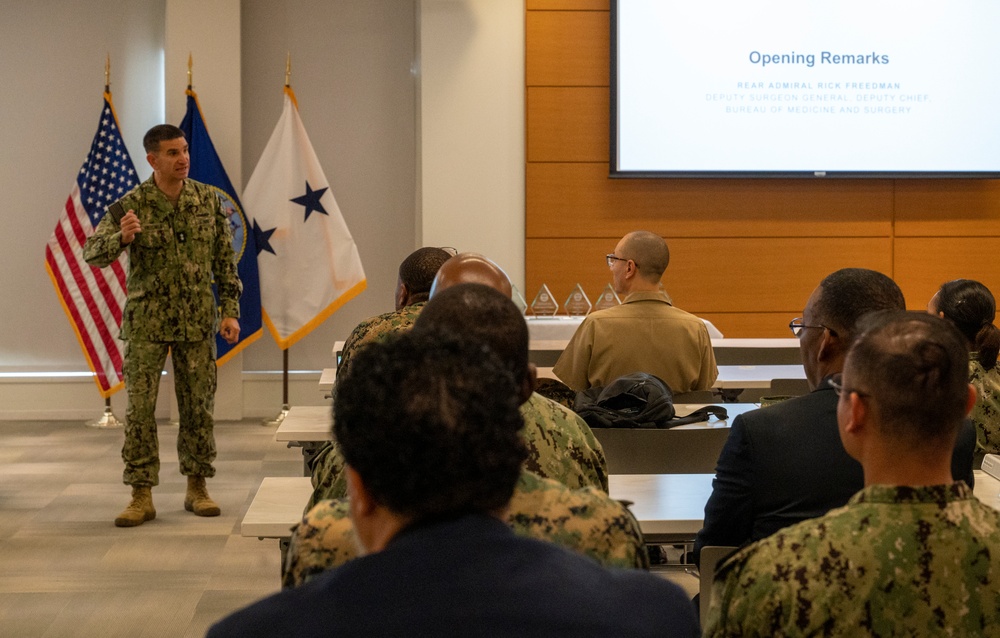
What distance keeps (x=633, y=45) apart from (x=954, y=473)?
5.51m

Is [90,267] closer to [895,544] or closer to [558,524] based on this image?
[558,524]

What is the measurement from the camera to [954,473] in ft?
6.73

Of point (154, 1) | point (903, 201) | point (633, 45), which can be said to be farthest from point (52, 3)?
point (903, 201)

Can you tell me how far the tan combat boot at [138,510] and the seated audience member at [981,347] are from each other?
11.1 ft

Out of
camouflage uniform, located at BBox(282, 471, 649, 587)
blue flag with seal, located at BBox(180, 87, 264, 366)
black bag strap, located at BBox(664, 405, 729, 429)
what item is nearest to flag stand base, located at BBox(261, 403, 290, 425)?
blue flag with seal, located at BBox(180, 87, 264, 366)

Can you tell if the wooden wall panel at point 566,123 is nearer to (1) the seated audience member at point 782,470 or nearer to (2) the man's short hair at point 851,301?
(2) the man's short hair at point 851,301

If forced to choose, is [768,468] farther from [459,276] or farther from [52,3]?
[52,3]

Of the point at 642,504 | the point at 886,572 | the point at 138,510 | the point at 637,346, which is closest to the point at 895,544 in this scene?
the point at 886,572

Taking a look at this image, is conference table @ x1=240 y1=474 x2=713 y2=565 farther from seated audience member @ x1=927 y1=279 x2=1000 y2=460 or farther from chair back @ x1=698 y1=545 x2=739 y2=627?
seated audience member @ x1=927 y1=279 x2=1000 y2=460

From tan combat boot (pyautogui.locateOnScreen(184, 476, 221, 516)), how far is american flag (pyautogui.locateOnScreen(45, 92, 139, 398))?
2.41 m

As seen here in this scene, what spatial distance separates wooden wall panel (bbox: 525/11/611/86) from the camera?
23.9 ft

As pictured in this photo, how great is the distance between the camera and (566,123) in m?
7.31

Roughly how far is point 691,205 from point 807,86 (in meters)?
1.07

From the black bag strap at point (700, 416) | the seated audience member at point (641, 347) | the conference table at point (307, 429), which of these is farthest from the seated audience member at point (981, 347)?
the conference table at point (307, 429)
